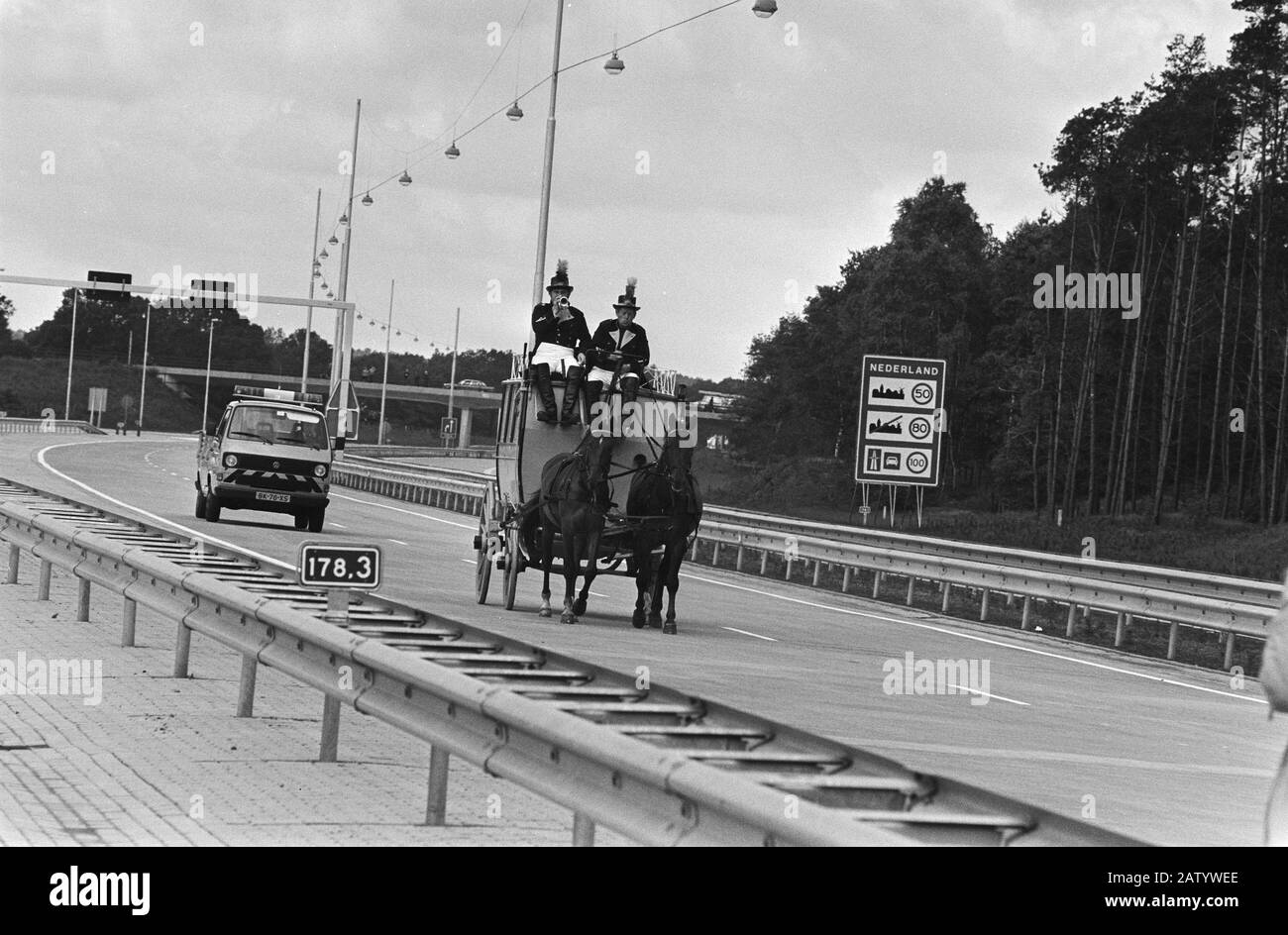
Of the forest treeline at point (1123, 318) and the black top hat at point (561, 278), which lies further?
the forest treeline at point (1123, 318)

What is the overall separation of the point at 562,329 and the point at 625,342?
2.53ft

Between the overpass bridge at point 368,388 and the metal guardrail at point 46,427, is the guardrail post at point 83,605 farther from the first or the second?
the overpass bridge at point 368,388

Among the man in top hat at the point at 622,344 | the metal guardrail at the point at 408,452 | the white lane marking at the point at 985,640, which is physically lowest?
the metal guardrail at the point at 408,452

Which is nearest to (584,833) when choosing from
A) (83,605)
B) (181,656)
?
(181,656)

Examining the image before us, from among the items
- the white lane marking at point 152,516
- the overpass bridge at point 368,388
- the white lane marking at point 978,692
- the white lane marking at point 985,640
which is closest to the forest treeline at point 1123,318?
the white lane marking at point 152,516

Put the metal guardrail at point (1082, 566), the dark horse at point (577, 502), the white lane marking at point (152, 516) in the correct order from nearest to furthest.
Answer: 1. the dark horse at point (577, 502)
2. the white lane marking at point (152, 516)
3. the metal guardrail at point (1082, 566)

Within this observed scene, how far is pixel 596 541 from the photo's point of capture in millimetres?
20828

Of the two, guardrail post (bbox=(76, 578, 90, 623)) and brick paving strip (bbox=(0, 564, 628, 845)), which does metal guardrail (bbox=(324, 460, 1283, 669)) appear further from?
brick paving strip (bbox=(0, 564, 628, 845))

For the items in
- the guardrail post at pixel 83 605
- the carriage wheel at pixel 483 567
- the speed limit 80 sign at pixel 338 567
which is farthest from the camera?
the carriage wheel at pixel 483 567

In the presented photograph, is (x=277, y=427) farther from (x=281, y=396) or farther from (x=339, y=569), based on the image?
(x=339, y=569)

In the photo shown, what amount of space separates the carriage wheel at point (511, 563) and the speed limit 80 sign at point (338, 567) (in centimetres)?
A: 1172

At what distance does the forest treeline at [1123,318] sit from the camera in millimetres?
67438

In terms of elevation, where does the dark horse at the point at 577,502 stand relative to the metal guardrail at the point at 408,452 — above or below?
above
